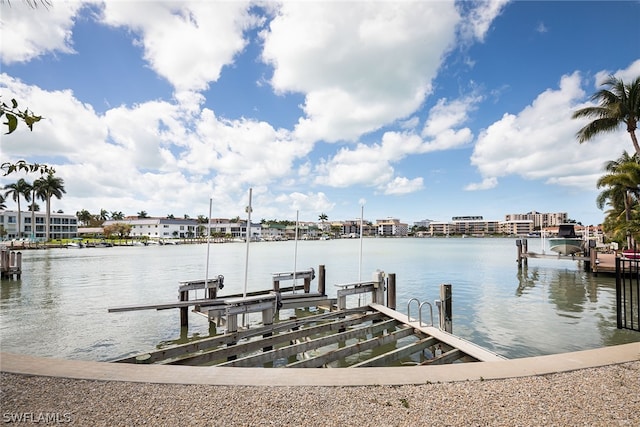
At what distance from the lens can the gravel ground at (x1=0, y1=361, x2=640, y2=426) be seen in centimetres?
411

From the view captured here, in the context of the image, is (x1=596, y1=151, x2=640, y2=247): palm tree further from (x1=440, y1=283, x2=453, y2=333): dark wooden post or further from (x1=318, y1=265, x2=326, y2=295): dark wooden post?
(x1=318, y1=265, x2=326, y2=295): dark wooden post

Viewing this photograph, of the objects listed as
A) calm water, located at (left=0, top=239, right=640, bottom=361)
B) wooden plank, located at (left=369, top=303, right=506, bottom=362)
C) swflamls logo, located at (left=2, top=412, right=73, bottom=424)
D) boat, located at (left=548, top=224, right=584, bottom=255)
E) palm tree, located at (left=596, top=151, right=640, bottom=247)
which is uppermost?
palm tree, located at (left=596, top=151, right=640, bottom=247)

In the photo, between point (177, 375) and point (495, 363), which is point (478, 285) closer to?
point (495, 363)

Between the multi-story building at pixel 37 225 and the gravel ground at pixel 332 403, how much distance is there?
102m

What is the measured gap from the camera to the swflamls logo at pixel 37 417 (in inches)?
161

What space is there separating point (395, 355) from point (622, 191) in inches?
1510

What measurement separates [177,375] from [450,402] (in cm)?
405

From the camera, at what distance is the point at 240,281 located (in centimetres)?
2428

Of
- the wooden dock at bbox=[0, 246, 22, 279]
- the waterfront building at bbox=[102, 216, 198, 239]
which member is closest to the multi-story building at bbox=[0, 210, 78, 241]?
the waterfront building at bbox=[102, 216, 198, 239]

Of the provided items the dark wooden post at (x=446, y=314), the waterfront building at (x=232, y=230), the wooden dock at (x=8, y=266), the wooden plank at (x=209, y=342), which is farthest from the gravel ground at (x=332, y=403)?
the waterfront building at (x=232, y=230)

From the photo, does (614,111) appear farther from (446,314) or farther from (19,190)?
(19,190)

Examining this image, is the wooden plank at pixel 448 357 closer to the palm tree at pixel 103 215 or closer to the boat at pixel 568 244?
the boat at pixel 568 244

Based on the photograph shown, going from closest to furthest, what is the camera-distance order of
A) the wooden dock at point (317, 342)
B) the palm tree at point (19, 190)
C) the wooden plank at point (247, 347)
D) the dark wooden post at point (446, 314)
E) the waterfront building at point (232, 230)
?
the wooden plank at point (247, 347) → the wooden dock at point (317, 342) → the dark wooden post at point (446, 314) → the palm tree at point (19, 190) → the waterfront building at point (232, 230)

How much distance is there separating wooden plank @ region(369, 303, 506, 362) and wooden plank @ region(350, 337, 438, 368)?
31 cm
